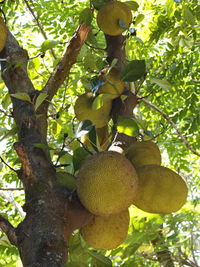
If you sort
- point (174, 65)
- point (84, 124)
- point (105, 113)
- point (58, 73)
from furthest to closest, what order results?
point (174, 65) < point (105, 113) < point (58, 73) < point (84, 124)

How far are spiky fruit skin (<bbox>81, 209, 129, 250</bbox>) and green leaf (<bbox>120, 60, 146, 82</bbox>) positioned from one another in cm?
48

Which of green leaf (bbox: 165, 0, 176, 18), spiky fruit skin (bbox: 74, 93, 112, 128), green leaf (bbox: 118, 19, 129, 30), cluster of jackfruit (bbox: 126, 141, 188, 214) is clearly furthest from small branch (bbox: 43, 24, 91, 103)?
green leaf (bbox: 165, 0, 176, 18)

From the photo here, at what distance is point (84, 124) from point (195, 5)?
1.59 m

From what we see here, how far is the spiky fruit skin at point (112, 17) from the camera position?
1.85 meters

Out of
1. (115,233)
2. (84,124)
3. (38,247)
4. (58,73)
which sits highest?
(58,73)

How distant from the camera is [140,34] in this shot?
277cm

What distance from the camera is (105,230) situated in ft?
4.03

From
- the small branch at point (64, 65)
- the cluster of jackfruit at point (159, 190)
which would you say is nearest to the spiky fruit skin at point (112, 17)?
the small branch at point (64, 65)

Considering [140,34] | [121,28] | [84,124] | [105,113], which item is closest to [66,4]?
[140,34]

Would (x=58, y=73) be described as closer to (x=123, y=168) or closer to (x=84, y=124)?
(x=84, y=124)

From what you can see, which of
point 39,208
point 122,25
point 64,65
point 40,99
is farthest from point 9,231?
point 122,25

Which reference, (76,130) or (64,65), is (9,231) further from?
(64,65)

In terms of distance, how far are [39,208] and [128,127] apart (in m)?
0.42

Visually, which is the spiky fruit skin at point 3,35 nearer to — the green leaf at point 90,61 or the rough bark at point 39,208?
the rough bark at point 39,208
